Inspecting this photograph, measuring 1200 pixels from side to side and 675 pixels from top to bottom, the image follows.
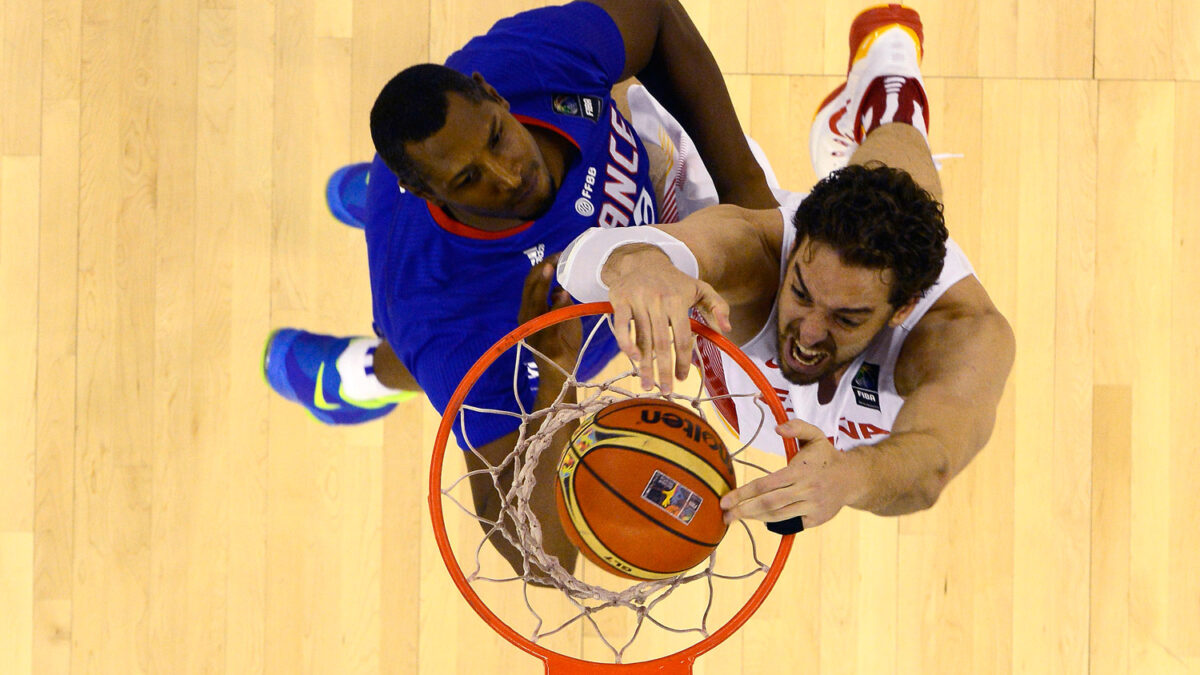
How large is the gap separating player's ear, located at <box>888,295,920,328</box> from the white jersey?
67 mm

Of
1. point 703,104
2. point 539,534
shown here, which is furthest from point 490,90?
point 539,534

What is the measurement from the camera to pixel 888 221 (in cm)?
140

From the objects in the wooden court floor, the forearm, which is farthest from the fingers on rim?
the wooden court floor

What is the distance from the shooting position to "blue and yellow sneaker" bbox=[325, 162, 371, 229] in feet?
7.40

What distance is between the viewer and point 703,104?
187 cm

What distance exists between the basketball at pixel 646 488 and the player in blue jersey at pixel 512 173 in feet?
0.73

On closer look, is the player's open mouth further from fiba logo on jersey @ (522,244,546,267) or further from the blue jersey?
fiba logo on jersey @ (522,244,546,267)

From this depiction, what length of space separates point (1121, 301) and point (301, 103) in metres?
2.19

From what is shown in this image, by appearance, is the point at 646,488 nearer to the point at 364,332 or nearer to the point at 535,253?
the point at 535,253

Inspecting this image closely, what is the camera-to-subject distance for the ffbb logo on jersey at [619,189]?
1.69 meters

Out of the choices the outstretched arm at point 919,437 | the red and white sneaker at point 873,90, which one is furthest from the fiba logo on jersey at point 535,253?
the red and white sneaker at point 873,90

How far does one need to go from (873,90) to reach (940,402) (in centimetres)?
92

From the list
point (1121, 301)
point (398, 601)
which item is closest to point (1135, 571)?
point (1121, 301)

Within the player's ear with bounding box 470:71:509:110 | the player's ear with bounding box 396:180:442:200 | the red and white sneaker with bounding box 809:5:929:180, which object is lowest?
the player's ear with bounding box 396:180:442:200
